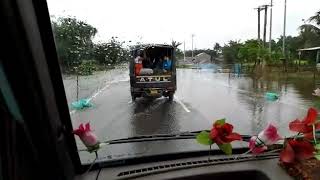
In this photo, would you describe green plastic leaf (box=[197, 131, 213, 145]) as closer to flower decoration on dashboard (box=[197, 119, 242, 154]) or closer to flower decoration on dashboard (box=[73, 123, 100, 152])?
flower decoration on dashboard (box=[197, 119, 242, 154])

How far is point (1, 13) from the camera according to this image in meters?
1.69

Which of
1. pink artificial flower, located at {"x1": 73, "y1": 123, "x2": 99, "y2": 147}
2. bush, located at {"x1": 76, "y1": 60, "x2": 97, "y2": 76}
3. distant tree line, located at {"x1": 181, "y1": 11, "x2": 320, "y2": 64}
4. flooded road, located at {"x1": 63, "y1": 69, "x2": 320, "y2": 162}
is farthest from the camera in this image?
distant tree line, located at {"x1": 181, "y1": 11, "x2": 320, "y2": 64}

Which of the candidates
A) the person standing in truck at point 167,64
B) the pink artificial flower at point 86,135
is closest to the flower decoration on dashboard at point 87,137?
the pink artificial flower at point 86,135

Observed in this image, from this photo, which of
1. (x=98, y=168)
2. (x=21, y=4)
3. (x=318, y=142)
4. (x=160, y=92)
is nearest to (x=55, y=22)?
(x=21, y=4)

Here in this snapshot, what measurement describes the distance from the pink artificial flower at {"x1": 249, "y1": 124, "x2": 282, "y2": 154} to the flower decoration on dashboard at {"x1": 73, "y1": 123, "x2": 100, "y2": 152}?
1015mm

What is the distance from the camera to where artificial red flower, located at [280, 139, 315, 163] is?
7.57 feet

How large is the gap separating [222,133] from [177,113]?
9817 mm

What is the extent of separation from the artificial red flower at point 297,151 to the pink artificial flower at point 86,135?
1.11m

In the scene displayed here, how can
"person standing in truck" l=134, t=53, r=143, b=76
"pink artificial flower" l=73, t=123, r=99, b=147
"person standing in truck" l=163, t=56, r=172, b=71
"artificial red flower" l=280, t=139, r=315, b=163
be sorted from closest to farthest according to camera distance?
1. "artificial red flower" l=280, t=139, r=315, b=163
2. "pink artificial flower" l=73, t=123, r=99, b=147
3. "person standing in truck" l=134, t=53, r=143, b=76
4. "person standing in truck" l=163, t=56, r=172, b=71

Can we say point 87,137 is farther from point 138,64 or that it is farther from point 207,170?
point 138,64

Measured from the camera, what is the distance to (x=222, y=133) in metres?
2.48

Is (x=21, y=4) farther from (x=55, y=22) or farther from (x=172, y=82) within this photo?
(x=172, y=82)

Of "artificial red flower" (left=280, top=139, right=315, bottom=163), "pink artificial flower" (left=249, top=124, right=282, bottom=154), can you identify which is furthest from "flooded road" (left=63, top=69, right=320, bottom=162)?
"artificial red flower" (left=280, top=139, right=315, bottom=163)

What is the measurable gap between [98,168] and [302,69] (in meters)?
19.5
